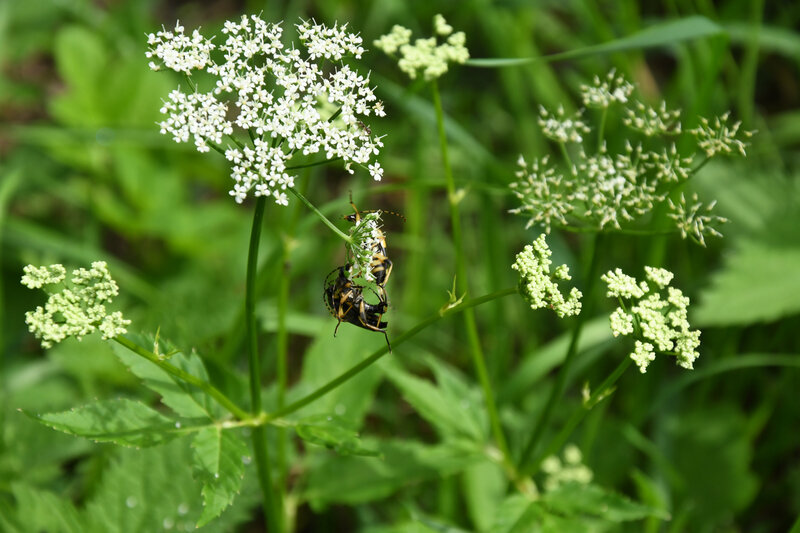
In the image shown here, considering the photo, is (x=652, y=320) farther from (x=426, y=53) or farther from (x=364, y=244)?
(x=426, y=53)

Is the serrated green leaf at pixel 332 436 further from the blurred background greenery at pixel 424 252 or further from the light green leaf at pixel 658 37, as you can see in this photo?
the light green leaf at pixel 658 37

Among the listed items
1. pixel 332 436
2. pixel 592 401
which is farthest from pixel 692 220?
pixel 332 436

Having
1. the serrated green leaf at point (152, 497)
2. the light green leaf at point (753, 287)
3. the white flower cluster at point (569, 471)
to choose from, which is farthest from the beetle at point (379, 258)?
the light green leaf at point (753, 287)

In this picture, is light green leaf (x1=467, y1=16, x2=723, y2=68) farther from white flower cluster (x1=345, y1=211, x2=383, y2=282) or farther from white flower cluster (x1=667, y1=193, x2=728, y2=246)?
white flower cluster (x1=345, y1=211, x2=383, y2=282)

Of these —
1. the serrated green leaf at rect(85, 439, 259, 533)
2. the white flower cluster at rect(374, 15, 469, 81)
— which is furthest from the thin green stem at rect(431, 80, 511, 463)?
the serrated green leaf at rect(85, 439, 259, 533)

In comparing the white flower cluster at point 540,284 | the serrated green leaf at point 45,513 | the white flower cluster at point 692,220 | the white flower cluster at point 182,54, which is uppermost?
the white flower cluster at point 182,54

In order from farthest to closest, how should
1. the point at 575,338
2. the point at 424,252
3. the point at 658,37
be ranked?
the point at 424,252 → the point at 658,37 → the point at 575,338
